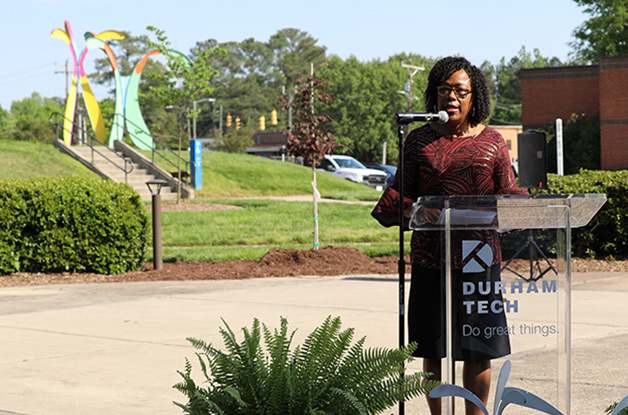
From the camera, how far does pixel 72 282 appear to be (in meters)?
10.8

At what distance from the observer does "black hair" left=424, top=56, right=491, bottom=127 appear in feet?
11.9

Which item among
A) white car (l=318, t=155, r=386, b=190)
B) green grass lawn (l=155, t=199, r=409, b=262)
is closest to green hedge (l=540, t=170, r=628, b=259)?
green grass lawn (l=155, t=199, r=409, b=262)

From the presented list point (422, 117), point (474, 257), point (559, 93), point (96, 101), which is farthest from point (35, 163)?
point (474, 257)

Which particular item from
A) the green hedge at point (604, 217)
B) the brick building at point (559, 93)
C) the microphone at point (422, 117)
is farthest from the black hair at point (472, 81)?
the brick building at point (559, 93)

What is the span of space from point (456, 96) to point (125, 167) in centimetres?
2580

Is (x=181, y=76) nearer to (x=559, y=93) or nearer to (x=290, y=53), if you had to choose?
(x=559, y=93)

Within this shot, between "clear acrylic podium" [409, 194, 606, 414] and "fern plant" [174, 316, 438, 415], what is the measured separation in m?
0.23

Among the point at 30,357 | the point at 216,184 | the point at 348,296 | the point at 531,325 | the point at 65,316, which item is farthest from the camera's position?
the point at 216,184

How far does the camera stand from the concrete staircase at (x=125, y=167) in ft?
92.9

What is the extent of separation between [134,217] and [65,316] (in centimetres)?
333

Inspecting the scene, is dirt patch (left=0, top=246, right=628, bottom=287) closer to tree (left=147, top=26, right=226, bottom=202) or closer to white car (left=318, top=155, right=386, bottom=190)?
tree (left=147, top=26, right=226, bottom=202)

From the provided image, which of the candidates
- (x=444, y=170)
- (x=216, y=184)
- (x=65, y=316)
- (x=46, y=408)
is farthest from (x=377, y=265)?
(x=216, y=184)

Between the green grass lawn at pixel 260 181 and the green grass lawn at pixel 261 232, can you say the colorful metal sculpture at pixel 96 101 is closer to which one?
the green grass lawn at pixel 260 181

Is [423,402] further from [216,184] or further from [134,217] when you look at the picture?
[216,184]
